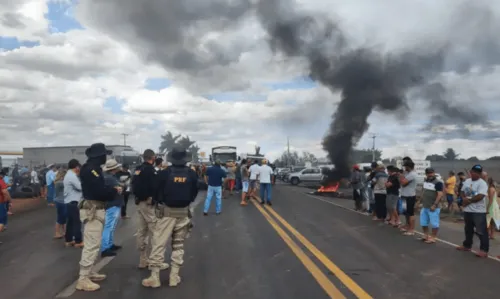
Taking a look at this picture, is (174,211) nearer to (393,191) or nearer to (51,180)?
(393,191)

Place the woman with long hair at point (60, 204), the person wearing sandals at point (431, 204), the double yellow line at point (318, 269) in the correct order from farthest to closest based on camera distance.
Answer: the person wearing sandals at point (431, 204)
the woman with long hair at point (60, 204)
the double yellow line at point (318, 269)

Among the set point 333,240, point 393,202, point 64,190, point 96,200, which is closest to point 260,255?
point 333,240

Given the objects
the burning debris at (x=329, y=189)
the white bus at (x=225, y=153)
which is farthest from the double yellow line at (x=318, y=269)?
the white bus at (x=225, y=153)

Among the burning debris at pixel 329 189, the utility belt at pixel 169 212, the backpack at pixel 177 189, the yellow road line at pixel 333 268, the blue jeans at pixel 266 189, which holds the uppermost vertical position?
the backpack at pixel 177 189

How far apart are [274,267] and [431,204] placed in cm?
442

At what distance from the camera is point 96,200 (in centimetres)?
581

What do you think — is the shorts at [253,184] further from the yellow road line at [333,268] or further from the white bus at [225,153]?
the white bus at [225,153]

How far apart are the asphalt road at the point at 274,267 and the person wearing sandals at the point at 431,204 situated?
0.35 m

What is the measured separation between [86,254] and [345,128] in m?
28.5

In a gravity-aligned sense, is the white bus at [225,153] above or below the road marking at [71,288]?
above

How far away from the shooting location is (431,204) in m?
9.28

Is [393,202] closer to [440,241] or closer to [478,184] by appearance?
[440,241]

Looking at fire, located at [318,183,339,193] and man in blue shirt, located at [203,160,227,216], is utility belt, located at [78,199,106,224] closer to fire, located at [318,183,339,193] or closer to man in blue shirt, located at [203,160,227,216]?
man in blue shirt, located at [203,160,227,216]

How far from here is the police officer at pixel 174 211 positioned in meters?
5.64
